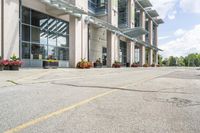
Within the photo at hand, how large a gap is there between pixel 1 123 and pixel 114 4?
4211 centimetres

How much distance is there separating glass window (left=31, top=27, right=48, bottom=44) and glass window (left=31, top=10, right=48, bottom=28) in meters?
0.56

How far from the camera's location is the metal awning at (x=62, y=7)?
26016 mm

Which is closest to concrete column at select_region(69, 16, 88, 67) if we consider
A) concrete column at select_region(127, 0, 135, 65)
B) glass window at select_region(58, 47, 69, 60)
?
glass window at select_region(58, 47, 69, 60)

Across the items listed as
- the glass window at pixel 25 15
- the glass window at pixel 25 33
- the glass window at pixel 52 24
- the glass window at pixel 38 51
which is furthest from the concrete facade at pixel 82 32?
the glass window at pixel 38 51

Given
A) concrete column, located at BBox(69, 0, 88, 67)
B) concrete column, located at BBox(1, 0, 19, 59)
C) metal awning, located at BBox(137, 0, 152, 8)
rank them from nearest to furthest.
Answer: concrete column, located at BBox(1, 0, 19, 59), concrete column, located at BBox(69, 0, 88, 67), metal awning, located at BBox(137, 0, 152, 8)

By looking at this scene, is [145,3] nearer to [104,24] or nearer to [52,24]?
[104,24]

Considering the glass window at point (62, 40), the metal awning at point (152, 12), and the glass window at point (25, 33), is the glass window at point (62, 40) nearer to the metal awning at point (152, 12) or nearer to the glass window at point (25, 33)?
the glass window at point (25, 33)

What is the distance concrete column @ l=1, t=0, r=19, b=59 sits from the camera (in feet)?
68.3

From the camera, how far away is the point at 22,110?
6.30 meters

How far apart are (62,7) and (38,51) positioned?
518 cm

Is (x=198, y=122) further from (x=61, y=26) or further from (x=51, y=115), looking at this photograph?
(x=61, y=26)

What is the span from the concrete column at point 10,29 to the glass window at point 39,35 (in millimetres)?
5596

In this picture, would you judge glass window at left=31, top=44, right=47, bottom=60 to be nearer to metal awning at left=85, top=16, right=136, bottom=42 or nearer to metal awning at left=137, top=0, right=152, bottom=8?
metal awning at left=85, top=16, right=136, bottom=42

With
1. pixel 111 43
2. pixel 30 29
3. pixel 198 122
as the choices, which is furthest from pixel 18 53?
pixel 111 43
